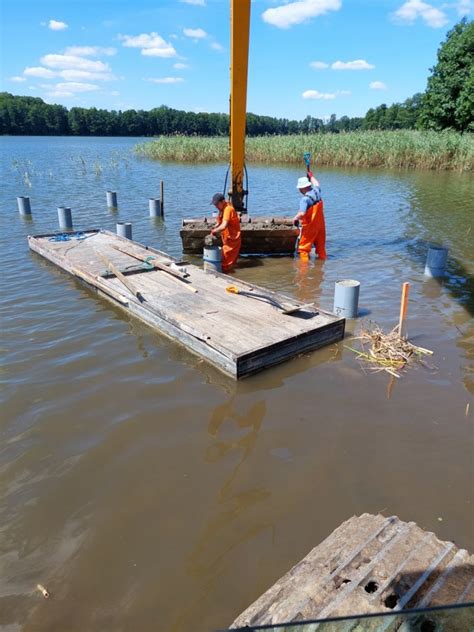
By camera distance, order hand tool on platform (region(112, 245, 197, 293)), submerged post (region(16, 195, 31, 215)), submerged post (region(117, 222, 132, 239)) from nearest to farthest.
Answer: hand tool on platform (region(112, 245, 197, 293)), submerged post (region(117, 222, 132, 239)), submerged post (region(16, 195, 31, 215))

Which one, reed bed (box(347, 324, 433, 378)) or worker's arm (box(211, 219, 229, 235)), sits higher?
worker's arm (box(211, 219, 229, 235))

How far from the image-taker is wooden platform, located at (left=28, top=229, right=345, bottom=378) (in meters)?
5.59

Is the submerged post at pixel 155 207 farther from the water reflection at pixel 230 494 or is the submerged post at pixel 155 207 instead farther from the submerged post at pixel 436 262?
the water reflection at pixel 230 494

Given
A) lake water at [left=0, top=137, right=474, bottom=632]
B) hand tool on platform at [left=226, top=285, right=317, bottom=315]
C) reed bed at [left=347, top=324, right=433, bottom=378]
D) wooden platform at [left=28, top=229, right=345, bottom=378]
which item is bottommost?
lake water at [left=0, top=137, right=474, bottom=632]

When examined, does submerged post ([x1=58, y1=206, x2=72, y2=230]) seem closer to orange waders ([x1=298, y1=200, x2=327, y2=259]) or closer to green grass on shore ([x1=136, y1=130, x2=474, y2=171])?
orange waders ([x1=298, y1=200, x2=327, y2=259])

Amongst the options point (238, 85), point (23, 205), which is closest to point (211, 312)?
point (238, 85)

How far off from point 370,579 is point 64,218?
42.5 feet

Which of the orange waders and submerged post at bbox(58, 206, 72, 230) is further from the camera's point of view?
submerged post at bbox(58, 206, 72, 230)

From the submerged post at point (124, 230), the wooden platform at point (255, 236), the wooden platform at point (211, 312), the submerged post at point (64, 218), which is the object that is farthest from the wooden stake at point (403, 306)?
the submerged post at point (64, 218)

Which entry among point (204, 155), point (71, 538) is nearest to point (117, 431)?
point (71, 538)

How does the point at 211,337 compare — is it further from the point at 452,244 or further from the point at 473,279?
the point at 452,244

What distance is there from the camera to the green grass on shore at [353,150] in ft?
88.1

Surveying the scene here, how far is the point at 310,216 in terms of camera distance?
383 inches

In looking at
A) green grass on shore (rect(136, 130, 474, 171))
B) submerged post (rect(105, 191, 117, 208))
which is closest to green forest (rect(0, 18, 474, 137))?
green grass on shore (rect(136, 130, 474, 171))
